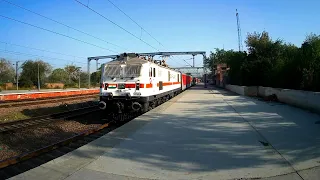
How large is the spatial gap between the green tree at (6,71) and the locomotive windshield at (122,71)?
67593mm

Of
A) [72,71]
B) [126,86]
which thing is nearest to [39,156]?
[126,86]

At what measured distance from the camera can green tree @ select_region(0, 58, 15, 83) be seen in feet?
238

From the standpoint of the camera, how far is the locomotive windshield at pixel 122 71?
14156 millimetres

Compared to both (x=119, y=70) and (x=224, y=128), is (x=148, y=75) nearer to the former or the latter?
(x=119, y=70)

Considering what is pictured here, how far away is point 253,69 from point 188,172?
28285 millimetres

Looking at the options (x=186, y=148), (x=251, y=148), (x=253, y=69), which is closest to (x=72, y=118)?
(x=186, y=148)

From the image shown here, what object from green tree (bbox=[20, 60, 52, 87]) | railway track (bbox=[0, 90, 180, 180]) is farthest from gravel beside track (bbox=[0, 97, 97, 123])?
green tree (bbox=[20, 60, 52, 87])

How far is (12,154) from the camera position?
347 inches

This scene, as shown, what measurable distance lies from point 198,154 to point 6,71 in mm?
79003

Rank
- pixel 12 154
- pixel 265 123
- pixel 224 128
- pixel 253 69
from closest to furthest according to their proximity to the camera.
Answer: pixel 12 154
pixel 224 128
pixel 265 123
pixel 253 69

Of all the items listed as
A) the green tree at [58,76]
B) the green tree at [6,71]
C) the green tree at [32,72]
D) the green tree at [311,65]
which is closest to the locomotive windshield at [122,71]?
the green tree at [311,65]

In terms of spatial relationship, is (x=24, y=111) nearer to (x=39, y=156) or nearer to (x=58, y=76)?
(x=39, y=156)

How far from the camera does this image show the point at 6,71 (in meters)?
74.1

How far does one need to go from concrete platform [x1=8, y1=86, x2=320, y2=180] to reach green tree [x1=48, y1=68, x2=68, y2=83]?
7629 centimetres
